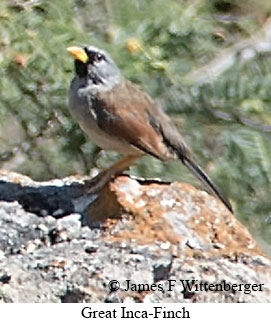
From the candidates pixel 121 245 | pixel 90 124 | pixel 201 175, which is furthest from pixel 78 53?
pixel 121 245

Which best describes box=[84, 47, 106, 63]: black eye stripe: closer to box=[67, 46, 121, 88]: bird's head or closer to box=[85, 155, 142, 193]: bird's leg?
box=[67, 46, 121, 88]: bird's head

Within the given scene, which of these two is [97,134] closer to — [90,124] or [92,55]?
[90,124]

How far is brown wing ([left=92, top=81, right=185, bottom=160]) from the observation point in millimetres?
6988

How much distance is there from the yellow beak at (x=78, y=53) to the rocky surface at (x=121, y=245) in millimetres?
862

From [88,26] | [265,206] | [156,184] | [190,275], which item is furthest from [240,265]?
[88,26]

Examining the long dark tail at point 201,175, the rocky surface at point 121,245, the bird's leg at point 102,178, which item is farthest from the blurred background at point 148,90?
the rocky surface at point 121,245

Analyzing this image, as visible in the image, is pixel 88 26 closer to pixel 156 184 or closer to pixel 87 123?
pixel 87 123

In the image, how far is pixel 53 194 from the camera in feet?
20.7

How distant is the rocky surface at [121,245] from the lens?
5.29 meters

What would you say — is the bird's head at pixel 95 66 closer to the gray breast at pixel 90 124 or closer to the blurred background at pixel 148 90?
the gray breast at pixel 90 124

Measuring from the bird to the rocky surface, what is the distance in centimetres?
52

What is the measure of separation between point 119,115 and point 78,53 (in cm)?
40

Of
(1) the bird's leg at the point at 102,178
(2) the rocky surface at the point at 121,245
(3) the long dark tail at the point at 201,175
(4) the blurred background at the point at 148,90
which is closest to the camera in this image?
(2) the rocky surface at the point at 121,245

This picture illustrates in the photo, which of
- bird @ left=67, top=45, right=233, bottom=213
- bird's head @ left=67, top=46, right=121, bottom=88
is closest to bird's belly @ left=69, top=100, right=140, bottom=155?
bird @ left=67, top=45, right=233, bottom=213
